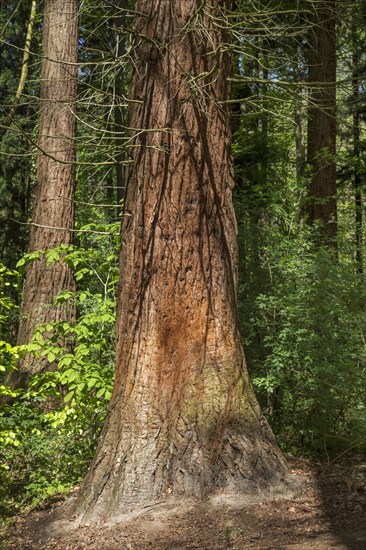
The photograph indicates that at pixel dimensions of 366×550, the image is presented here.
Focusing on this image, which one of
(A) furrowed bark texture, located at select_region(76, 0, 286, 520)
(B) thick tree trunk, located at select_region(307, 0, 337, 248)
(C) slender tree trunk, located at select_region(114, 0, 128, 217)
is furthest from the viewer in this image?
(B) thick tree trunk, located at select_region(307, 0, 337, 248)

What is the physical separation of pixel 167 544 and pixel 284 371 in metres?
3.78

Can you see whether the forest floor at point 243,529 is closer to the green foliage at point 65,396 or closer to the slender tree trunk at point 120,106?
the green foliage at point 65,396

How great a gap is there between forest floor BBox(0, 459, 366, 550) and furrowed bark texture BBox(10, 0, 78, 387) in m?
4.24

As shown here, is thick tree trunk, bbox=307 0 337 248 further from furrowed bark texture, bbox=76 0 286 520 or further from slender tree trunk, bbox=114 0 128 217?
furrowed bark texture, bbox=76 0 286 520

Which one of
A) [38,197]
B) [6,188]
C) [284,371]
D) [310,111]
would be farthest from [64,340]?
[6,188]

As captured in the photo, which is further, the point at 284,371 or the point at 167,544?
the point at 284,371

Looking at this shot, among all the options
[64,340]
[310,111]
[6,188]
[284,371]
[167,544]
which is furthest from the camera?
[6,188]

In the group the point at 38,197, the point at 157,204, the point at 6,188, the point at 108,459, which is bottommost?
the point at 108,459

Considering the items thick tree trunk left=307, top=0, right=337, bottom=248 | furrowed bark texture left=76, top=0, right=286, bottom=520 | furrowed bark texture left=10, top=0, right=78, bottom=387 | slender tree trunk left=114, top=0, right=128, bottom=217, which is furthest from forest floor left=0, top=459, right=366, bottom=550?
thick tree trunk left=307, top=0, right=337, bottom=248

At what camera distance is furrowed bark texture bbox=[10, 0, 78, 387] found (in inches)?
381

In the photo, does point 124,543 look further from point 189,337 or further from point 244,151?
point 244,151

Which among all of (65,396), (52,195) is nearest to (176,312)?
(65,396)

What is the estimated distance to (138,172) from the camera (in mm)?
5738

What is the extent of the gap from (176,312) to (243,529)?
180cm
